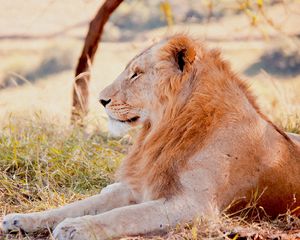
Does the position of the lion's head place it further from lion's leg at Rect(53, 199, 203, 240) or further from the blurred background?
the blurred background

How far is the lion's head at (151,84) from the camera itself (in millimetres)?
4137

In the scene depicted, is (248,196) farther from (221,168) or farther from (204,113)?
(204,113)

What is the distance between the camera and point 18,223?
3.99 m

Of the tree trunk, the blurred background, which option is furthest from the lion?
the blurred background

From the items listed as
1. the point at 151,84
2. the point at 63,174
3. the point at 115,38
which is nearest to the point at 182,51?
the point at 151,84

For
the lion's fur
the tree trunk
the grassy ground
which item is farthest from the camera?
the tree trunk

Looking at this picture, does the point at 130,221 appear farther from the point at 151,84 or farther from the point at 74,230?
the point at 151,84

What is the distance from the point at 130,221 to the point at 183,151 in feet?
1.56

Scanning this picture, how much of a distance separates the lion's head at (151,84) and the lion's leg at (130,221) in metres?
0.57

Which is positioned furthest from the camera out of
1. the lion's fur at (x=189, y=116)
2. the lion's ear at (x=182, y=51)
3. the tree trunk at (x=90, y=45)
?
the tree trunk at (x=90, y=45)

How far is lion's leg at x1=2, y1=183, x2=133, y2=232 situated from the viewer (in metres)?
4.00

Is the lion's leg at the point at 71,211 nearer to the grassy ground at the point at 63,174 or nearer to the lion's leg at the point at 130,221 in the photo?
the grassy ground at the point at 63,174

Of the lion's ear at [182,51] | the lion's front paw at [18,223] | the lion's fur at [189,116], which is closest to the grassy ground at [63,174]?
the lion's front paw at [18,223]

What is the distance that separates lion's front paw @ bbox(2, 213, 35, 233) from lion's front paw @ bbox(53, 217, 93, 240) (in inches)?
14.0
